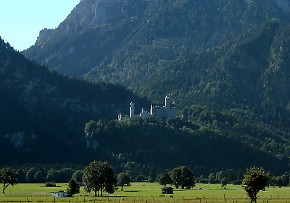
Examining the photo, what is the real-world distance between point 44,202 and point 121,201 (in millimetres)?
16681

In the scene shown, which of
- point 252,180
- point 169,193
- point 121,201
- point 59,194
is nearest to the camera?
point 252,180

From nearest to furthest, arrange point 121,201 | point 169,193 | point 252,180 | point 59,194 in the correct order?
point 252,180 → point 121,201 → point 59,194 → point 169,193

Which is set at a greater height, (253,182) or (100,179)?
(100,179)

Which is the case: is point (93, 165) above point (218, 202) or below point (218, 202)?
above

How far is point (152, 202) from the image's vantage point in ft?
469

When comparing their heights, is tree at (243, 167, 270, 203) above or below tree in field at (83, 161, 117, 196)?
below

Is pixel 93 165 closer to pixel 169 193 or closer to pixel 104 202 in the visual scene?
pixel 169 193

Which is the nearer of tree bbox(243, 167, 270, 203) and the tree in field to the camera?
tree bbox(243, 167, 270, 203)

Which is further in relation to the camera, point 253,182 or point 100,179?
point 100,179

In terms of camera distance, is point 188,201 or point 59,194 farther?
point 59,194

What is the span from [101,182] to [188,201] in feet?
143

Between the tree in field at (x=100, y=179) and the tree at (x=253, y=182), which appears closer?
the tree at (x=253, y=182)

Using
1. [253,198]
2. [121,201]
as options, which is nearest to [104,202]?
[121,201]

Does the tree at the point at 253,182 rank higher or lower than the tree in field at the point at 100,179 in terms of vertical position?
lower
